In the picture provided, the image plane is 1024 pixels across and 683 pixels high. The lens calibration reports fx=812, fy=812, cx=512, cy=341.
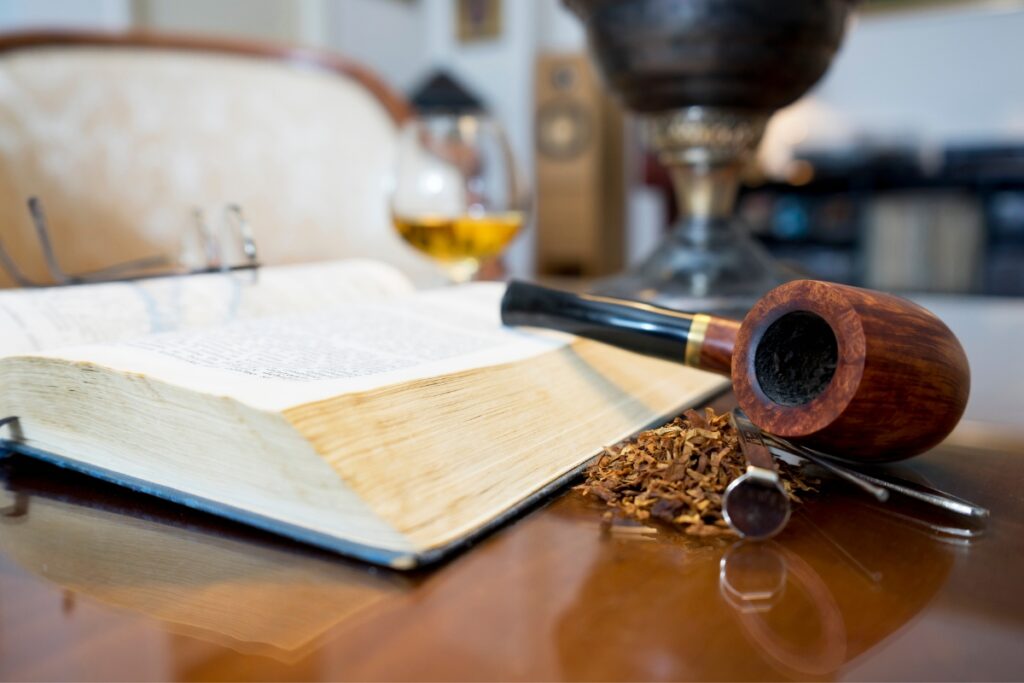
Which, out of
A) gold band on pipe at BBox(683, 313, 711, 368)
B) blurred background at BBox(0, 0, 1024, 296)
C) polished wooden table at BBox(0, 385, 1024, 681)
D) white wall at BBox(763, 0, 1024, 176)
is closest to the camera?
polished wooden table at BBox(0, 385, 1024, 681)

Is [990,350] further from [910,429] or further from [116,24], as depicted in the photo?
[116,24]

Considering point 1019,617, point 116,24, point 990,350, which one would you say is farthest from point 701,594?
point 116,24

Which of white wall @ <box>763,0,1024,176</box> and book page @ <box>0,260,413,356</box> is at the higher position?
white wall @ <box>763,0,1024,176</box>

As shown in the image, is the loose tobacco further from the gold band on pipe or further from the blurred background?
the blurred background

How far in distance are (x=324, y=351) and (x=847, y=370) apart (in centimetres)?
21

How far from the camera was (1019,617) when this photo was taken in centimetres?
21

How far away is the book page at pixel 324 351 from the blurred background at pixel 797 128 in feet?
7.84

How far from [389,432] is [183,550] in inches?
2.9

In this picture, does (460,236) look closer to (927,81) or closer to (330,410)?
(330,410)

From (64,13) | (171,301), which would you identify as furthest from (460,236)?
(64,13)

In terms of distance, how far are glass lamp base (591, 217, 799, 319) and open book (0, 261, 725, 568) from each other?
0.32 m

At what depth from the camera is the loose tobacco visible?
0.27 m

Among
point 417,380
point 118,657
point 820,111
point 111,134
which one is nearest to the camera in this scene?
point 118,657

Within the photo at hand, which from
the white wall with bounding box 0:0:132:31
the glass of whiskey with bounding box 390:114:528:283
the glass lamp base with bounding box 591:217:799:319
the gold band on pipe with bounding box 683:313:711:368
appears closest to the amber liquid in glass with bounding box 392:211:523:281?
the glass of whiskey with bounding box 390:114:528:283
